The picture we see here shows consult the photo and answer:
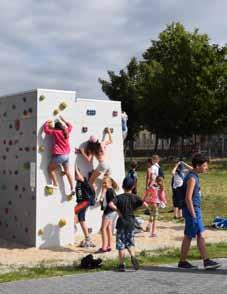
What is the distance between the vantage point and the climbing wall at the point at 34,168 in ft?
40.9

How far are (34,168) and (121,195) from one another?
127 inches

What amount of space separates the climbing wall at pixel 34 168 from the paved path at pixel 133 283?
347 centimetres

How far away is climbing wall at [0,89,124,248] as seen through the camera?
12461 mm

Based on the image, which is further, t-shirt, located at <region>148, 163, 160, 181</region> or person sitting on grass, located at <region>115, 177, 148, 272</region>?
t-shirt, located at <region>148, 163, 160, 181</region>

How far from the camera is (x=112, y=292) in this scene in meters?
7.89

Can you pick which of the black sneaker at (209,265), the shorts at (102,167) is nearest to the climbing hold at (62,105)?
the shorts at (102,167)

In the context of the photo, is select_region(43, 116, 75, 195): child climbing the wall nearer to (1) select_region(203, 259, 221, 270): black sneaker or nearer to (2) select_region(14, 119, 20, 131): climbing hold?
(2) select_region(14, 119, 20, 131): climbing hold

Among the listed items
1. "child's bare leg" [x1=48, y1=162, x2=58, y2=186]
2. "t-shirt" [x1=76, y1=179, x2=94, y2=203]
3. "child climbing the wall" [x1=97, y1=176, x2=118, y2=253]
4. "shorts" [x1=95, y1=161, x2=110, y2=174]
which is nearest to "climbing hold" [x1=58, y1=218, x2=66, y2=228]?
"t-shirt" [x1=76, y1=179, x2=94, y2=203]

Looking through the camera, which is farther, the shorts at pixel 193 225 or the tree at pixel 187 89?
the tree at pixel 187 89

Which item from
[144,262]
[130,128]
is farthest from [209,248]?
[130,128]

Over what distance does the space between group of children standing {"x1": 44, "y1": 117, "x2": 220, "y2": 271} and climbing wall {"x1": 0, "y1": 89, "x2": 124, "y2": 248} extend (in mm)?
193

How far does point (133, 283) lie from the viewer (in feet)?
27.8

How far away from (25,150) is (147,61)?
138ft

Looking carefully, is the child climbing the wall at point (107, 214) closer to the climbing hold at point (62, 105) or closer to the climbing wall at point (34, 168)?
the climbing wall at point (34, 168)
